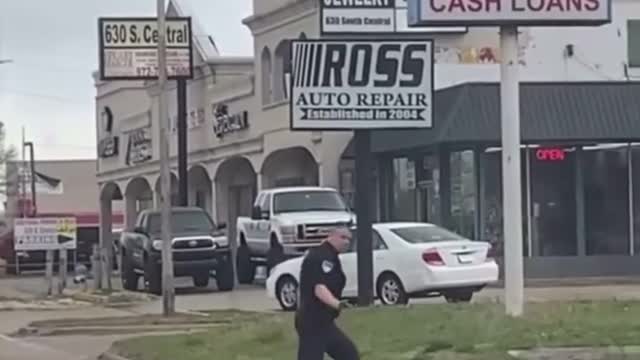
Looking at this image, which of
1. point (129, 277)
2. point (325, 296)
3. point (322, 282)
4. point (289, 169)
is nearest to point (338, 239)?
point (322, 282)

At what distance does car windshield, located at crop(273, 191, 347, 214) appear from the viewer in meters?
37.2

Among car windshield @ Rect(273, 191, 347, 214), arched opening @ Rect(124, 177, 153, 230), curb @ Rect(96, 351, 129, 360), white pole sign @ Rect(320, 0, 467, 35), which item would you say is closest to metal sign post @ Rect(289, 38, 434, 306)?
white pole sign @ Rect(320, 0, 467, 35)

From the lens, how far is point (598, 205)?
4078 cm

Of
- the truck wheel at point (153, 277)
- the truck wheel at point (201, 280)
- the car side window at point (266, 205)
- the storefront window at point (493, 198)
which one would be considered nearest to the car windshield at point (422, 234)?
the car side window at point (266, 205)

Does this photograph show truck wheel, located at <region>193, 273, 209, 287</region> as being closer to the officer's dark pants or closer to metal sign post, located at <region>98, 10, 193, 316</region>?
metal sign post, located at <region>98, 10, 193, 316</region>

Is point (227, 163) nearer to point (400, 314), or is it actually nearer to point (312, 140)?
point (312, 140)

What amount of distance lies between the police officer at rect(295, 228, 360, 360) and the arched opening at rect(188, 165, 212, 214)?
4571 cm

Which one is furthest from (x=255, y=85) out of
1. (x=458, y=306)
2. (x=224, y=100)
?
(x=458, y=306)

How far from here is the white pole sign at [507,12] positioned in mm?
20453

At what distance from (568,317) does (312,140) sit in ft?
88.6

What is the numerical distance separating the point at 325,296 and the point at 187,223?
26.2m

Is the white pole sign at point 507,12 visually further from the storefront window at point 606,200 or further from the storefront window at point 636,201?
the storefront window at point 636,201

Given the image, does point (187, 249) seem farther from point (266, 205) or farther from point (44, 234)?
point (44, 234)

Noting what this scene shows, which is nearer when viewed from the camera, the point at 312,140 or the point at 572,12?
the point at 572,12
